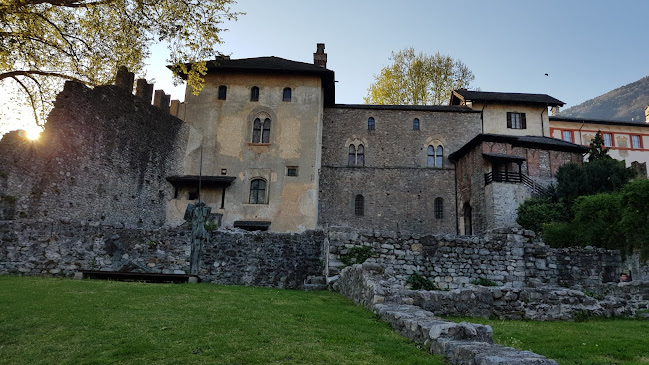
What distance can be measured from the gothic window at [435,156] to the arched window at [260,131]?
551 inches

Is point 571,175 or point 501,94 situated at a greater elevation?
point 501,94

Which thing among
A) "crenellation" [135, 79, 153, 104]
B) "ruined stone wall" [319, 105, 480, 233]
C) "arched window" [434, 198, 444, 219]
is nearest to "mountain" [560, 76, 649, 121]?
"ruined stone wall" [319, 105, 480, 233]

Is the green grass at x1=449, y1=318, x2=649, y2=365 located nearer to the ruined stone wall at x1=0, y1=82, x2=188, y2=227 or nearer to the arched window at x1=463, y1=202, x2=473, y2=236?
the ruined stone wall at x1=0, y1=82, x2=188, y2=227

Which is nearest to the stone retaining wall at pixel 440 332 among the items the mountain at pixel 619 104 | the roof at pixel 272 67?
the roof at pixel 272 67

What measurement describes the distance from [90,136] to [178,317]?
2171 centimetres

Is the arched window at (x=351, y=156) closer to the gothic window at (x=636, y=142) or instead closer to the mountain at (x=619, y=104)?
the gothic window at (x=636, y=142)

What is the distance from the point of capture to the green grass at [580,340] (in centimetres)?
631

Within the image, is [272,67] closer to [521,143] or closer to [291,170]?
[291,170]

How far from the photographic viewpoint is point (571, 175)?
33000 mm

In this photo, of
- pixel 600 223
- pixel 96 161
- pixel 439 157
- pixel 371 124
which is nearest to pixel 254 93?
pixel 371 124

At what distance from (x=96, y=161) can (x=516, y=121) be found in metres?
33.4

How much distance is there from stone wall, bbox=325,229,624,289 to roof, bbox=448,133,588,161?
18732 millimetres

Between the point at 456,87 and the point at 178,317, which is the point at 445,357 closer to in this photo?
the point at 178,317

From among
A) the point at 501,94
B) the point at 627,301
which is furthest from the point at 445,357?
the point at 501,94
